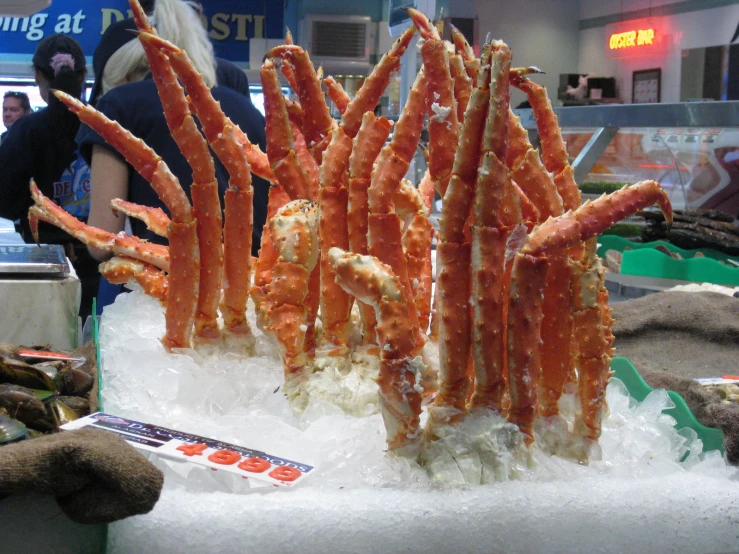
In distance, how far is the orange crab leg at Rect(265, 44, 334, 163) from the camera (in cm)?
124

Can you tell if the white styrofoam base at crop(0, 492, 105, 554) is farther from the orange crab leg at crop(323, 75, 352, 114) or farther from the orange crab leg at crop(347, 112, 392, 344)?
the orange crab leg at crop(323, 75, 352, 114)

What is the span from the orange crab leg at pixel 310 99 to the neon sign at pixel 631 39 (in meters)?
7.41

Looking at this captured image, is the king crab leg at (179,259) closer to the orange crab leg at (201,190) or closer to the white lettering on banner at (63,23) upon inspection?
the orange crab leg at (201,190)

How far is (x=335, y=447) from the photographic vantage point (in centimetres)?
93

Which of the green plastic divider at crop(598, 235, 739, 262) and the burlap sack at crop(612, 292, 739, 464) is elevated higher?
the green plastic divider at crop(598, 235, 739, 262)

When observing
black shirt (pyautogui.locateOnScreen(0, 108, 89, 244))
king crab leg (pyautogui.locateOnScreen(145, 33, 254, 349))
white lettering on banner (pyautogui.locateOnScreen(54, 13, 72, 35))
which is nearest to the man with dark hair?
white lettering on banner (pyautogui.locateOnScreen(54, 13, 72, 35))

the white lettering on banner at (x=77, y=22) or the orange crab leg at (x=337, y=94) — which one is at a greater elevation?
the white lettering on banner at (x=77, y=22)

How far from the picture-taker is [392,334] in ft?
2.85

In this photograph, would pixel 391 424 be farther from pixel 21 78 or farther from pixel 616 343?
pixel 21 78

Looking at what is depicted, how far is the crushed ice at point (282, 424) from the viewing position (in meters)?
0.89

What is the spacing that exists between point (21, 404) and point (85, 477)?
0.41 metres

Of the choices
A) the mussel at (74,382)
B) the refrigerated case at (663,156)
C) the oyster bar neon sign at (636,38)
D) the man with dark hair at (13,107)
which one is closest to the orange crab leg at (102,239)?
the mussel at (74,382)

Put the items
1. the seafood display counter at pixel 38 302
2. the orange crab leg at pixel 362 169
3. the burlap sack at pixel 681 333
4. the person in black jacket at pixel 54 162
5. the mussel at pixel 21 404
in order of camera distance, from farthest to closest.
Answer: the person in black jacket at pixel 54 162 < the burlap sack at pixel 681 333 < the seafood display counter at pixel 38 302 < the orange crab leg at pixel 362 169 < the mussel at pixel 21 404

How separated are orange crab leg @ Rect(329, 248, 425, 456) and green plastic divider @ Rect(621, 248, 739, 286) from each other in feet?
6.34
